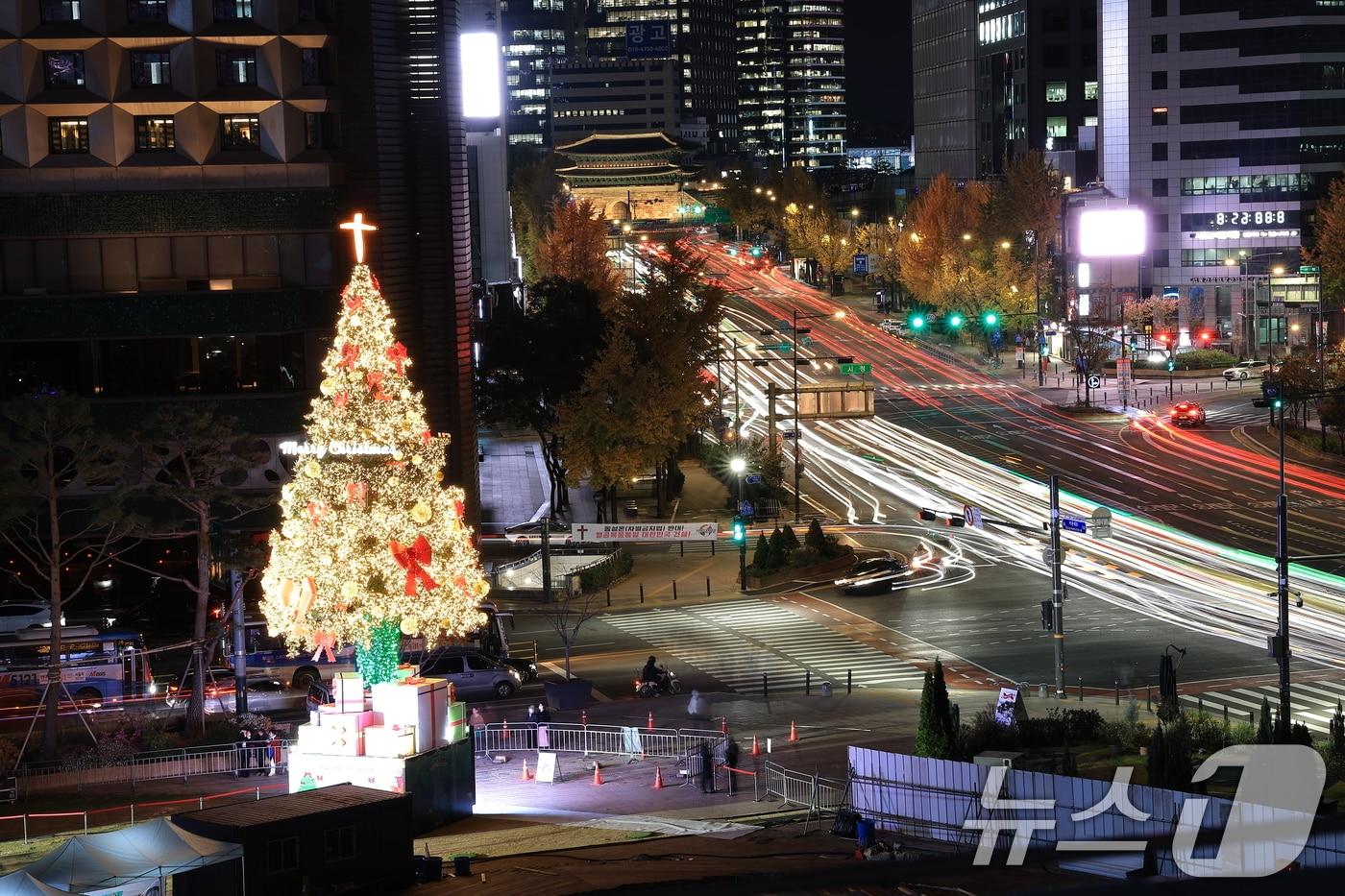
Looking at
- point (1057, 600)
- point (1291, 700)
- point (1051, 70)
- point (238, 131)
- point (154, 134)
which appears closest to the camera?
point (1291, 700)

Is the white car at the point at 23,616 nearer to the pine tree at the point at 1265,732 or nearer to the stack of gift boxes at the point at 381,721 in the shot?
the stack of gift boxes at the point at 381,721

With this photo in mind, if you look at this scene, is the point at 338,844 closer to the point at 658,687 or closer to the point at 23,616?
the point at 658,687

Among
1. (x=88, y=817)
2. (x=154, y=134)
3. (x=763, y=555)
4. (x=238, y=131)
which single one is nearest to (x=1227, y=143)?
(x=763, y=555)

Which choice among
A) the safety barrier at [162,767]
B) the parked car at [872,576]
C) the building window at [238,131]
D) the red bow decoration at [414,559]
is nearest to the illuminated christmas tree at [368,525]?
the red bow decoration at [414,559]

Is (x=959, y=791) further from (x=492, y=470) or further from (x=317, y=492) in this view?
(x=492, y=470)

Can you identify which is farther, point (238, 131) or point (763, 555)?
point (763, 555)

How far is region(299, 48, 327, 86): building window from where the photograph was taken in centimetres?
5975

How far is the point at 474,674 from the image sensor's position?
50.2 meters

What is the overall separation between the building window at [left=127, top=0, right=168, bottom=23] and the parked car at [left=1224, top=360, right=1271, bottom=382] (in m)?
80.5

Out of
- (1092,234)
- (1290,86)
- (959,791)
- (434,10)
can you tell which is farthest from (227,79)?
(1290,86)

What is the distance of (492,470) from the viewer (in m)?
94.3

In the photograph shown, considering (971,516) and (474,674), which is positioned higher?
(971,516)

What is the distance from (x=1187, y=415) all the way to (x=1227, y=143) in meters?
44.1

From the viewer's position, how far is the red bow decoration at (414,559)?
3512 centimetres
